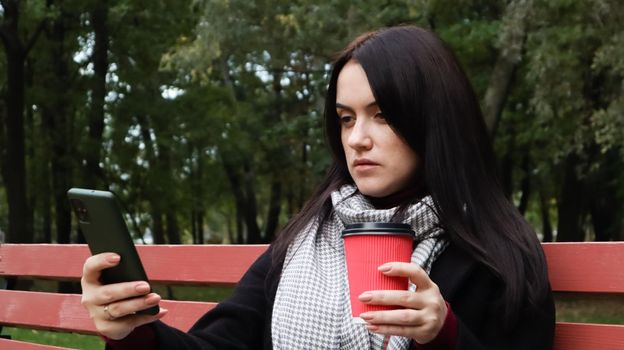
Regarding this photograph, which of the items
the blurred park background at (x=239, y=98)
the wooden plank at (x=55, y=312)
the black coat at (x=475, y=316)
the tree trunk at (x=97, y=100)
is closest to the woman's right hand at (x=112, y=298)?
the black coat at (x=475, y=316)

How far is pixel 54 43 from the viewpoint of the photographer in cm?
1758

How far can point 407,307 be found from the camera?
1731 mm

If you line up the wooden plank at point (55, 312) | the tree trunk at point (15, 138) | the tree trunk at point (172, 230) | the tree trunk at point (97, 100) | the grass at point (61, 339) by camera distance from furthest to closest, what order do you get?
the tree trunk at point (172, 230)
the tree trunk at point (97, 100)
the tree trunk at point (15, 138)
the grass at point (61, 339)
the wooden plank at point (55, 312)

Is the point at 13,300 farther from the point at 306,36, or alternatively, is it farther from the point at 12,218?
the point at 12,218

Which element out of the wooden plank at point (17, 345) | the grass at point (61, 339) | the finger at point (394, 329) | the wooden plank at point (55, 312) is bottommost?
the grass at point (61, 339)

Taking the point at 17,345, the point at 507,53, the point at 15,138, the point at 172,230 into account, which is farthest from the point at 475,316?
the point at 172,230

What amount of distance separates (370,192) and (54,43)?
1619 cm

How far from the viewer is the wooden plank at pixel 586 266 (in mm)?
2340

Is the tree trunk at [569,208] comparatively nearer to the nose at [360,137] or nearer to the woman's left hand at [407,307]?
the nose at [360,137]

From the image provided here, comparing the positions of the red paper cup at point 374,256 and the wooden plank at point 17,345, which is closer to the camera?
the red paper cup at point 374,256

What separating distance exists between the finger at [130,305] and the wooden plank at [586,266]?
1.08 m

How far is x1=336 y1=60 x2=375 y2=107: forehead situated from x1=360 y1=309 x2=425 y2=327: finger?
0.73m

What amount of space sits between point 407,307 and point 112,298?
2.04ft

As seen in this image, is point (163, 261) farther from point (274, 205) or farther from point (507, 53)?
point (274, 205)
